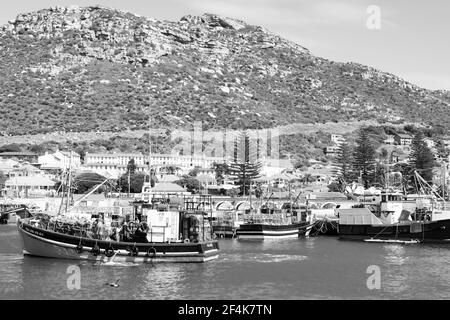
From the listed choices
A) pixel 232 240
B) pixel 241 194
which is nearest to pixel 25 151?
pixel 241 194

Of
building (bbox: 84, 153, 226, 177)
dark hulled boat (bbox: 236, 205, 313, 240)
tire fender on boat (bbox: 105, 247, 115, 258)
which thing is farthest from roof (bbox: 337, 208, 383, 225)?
building (bbox: 84, 153, 226, 177)

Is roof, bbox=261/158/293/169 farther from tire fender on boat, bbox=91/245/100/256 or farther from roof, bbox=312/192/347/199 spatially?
tire fender on boat, bbox=91/245/100/256

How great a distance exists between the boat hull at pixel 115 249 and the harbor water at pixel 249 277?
0.67 m

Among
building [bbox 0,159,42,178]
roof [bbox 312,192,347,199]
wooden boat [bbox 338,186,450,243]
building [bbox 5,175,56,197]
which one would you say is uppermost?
building [bbox 0,159,42,178]

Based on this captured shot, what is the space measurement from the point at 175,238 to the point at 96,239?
17.9 feet

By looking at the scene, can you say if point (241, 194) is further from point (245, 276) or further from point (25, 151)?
point (245, 276)

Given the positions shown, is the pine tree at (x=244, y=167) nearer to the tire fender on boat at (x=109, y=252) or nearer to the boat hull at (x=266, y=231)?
the boat hull at (x=266, y=231)

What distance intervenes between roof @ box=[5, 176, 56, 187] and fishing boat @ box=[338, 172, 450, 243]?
77123 mm

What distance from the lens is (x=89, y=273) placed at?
4262 centimetres

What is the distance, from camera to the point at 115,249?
46219 mm

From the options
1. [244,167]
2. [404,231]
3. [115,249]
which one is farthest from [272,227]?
[244,167]

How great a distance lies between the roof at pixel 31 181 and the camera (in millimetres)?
133587

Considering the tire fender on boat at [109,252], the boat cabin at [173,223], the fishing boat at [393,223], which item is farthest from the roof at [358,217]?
the tire fender on boat at [109,252]

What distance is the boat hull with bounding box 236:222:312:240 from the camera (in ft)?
234
